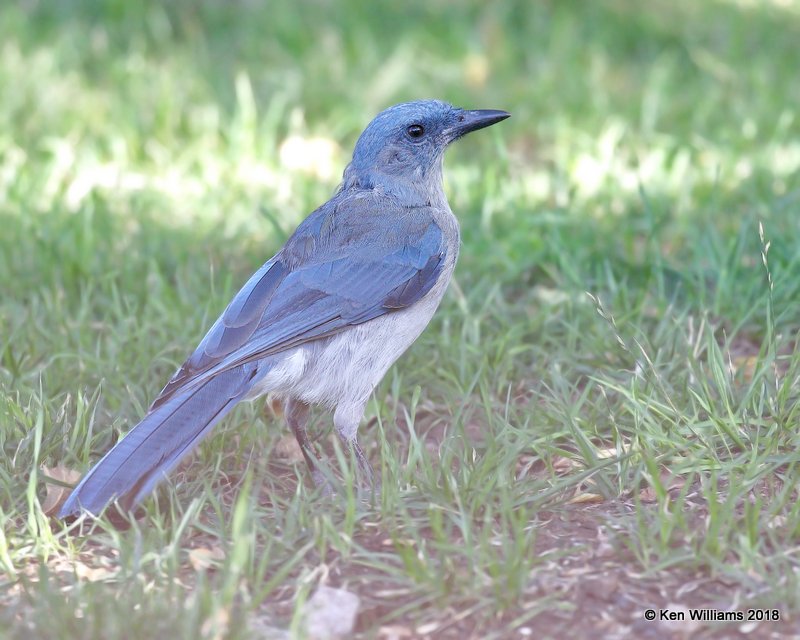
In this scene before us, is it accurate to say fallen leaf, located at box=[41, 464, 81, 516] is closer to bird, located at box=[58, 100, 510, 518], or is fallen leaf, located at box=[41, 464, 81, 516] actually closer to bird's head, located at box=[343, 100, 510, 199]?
bird, located at box=[58, 100, 510, 518]

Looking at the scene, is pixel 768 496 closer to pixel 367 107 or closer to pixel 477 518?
pixel 477 518

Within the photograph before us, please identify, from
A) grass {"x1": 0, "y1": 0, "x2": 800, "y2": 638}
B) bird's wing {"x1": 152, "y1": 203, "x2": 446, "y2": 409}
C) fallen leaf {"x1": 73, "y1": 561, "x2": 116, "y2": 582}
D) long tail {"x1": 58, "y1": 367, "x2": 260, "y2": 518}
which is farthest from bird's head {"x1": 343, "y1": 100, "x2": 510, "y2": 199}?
fallen leaf {"x1": 73, "y1": 561, "x2": 116, "y2": 582}

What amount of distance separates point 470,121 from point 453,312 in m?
0.81

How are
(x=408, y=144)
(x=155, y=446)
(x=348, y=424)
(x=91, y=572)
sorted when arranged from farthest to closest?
(x=408, y=144), (x=348, y=424), (x=155, y=446), (x=91, y=572)

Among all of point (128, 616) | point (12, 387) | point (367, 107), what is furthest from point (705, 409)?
point (367, 107)

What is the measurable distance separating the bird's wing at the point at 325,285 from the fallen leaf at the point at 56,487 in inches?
15.0

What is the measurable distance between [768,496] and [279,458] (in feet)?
5.56

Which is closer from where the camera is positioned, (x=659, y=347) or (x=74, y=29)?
(x=659, y=347)

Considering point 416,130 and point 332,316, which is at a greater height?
point 416,130

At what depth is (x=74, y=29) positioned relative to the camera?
841 cm

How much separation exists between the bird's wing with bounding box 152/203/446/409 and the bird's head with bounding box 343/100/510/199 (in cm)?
22

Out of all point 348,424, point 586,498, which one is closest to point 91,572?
point 348,424

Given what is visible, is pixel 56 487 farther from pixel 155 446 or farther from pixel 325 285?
pixel 325 285

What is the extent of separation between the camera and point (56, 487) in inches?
151
